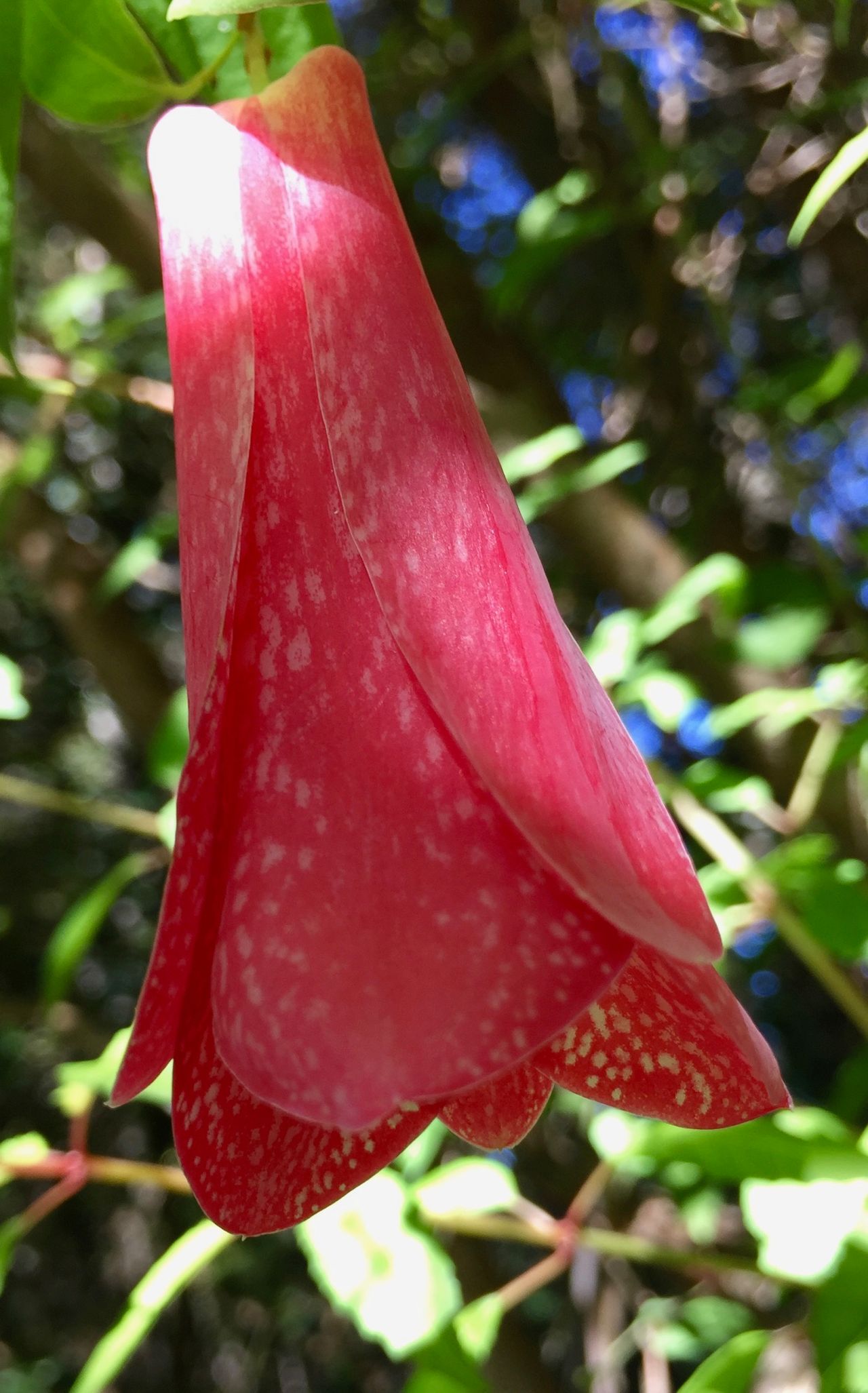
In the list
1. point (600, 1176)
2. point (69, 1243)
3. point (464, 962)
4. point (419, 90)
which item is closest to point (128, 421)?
point (419, 90)

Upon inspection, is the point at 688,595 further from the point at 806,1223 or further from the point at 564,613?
the point at 564,613

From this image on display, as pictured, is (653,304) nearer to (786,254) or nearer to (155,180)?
(786,254)

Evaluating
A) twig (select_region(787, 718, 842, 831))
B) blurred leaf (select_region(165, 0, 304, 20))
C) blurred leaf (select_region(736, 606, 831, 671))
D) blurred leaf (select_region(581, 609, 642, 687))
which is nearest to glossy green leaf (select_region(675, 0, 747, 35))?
blurred leaf (select_region(165, 0, 304, 20))

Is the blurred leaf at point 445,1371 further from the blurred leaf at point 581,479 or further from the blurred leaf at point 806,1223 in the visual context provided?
the blurred leaf at point 581,479

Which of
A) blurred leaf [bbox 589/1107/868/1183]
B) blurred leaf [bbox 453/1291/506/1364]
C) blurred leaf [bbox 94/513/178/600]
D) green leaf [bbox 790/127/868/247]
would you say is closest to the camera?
green leaf [bbox 790/127/868/247]

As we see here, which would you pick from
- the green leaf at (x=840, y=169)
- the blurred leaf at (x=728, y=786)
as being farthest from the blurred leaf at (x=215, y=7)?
the blurred leaf at (x=728, y=786)

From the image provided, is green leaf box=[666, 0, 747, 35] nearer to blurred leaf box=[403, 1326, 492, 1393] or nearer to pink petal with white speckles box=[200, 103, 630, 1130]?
pink petal with white speckles box=[200, 103, 630, 1130]
